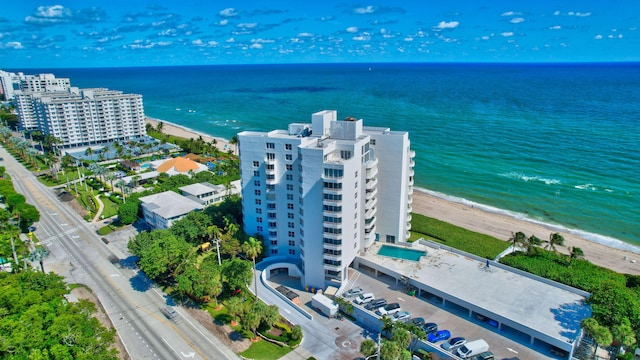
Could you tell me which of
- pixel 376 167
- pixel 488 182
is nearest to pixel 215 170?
pixel 376 167

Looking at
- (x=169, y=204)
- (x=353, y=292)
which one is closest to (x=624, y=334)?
(x=353, y=292)

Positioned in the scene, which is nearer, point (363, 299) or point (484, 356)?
point (484, 356)

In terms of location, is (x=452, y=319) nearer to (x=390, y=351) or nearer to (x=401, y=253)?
(x=401, y=253)

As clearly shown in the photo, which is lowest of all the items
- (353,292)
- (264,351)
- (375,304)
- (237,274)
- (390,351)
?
(264,351)

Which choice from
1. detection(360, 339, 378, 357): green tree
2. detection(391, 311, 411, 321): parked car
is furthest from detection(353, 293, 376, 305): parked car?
detection(360, 339, 378, 357): green tree

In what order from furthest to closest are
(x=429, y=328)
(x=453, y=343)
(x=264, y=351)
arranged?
Answer: (x=429, y=328), (x=264, y=351), (x=453, y=343)

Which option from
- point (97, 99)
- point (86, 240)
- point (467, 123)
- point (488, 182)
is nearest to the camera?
point (86, 240)

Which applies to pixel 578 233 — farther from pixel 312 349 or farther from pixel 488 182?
pixel 312 349
